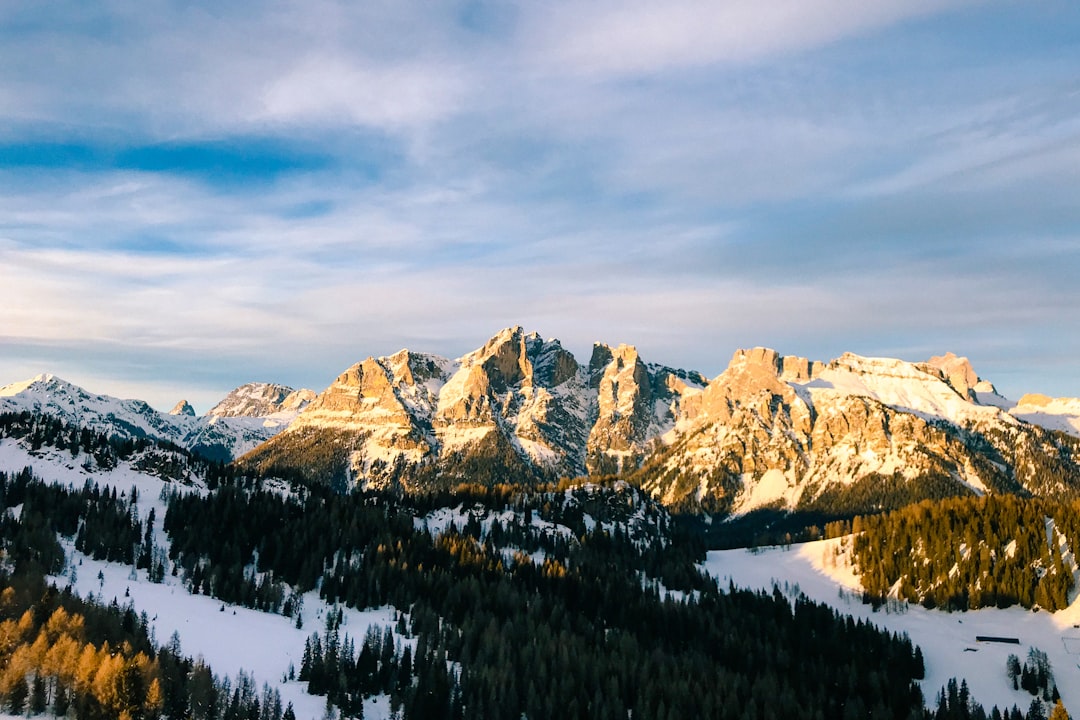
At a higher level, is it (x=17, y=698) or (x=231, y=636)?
(x=17, y=698)

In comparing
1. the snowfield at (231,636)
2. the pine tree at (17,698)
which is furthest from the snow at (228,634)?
the pine tree at (17,698)

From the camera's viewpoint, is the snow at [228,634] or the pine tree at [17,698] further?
the snow at [228,634]

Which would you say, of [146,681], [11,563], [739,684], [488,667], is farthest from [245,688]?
[739,684]

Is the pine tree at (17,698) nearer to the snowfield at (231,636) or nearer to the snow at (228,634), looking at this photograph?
the snowfield at (231,636)

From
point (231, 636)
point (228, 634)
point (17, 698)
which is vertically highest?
point (17, 698)

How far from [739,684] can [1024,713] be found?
74469mm

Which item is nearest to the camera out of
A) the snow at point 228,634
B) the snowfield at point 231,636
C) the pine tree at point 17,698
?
the pine tree at point 17,698

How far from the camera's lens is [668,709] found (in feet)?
566

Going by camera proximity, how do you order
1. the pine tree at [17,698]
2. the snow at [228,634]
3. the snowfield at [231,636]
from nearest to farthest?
the pine tree at [17,698] < the snowfield at [231,636] < the snow at [228,634]

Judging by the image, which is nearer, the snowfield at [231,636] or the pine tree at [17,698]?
the pine tree at [17,698]

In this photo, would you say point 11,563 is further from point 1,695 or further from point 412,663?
point 412,663

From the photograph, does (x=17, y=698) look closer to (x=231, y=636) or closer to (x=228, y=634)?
(x=231, y=636)

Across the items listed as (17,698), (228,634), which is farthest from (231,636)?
(17,698)

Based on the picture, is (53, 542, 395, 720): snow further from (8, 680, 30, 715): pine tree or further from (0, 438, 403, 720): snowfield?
(8, 680, 30, 715): pine tree
